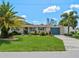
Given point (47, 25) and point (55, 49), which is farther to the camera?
point (47, 25)

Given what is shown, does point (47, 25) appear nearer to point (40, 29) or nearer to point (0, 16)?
point (40, 29)

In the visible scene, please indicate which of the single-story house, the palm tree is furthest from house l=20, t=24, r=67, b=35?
the palm tree

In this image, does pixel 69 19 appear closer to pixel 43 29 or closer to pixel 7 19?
pixel 43 29

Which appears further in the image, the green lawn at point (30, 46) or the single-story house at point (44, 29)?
the single-story house at point (44, 29)

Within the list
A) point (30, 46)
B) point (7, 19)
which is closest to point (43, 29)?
point (7, 19)

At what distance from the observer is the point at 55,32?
8194cm

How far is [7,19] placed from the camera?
33000 millimetres

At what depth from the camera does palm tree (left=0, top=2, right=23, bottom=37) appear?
1288 inches

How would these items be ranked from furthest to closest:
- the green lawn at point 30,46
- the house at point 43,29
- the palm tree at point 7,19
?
1. the house at point 43,29
2. the palm tree at point 7,19
3. the green lawn at point 30,46

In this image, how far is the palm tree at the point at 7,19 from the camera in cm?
3272

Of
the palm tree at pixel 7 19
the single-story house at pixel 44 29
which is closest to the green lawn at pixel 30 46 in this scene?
the palm tree at pixel 7 19

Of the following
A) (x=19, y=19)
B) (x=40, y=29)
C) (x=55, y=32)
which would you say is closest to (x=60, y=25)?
(x=55, y=32)

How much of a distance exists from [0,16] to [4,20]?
906 millimetres

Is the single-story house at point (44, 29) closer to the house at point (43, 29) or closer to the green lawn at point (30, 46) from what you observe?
the house at point (43, 29)
